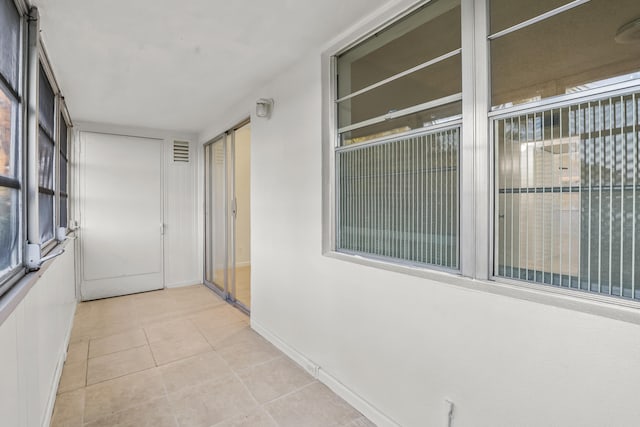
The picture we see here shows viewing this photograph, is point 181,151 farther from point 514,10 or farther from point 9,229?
point 514,10

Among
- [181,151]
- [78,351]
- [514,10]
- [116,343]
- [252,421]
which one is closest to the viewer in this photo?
[514,10]

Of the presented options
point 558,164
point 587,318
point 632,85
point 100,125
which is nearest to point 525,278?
point 587,318

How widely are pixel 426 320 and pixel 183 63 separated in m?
2.65

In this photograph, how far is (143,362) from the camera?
2.71 m

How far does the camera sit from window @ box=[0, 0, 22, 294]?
1.40 m

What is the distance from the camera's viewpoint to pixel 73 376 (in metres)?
2.48

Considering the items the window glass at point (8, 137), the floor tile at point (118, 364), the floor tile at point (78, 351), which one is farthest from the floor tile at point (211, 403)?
the window glass at point (8, 137)

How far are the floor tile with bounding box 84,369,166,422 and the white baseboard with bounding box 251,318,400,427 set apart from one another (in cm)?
98

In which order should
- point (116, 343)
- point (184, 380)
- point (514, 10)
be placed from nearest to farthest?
point (514, 10), point (184, 380), point (116, 343)

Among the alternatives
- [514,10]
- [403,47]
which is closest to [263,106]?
[403,47]

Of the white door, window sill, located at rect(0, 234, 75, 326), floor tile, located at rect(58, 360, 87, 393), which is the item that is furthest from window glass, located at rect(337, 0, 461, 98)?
the white door

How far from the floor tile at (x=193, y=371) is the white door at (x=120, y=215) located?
2655mm

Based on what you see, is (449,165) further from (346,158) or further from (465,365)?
(465,365)

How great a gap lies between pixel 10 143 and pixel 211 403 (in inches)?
75.0
